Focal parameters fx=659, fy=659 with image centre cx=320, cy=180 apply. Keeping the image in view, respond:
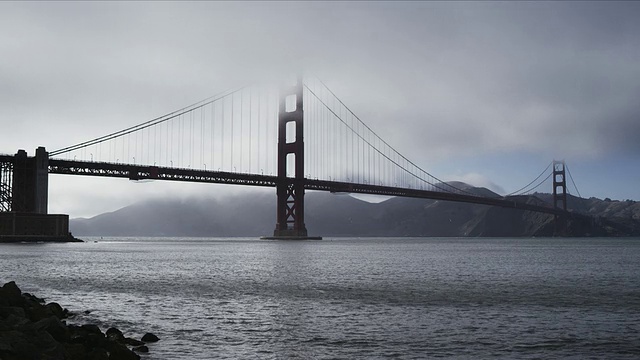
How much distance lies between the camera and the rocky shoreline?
32.6ft

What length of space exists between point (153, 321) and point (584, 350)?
1036cm

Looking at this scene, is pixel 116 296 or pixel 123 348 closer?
pixel 123 348

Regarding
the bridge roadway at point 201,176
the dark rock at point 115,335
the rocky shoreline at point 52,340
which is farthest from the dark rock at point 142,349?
the bridge roadway at point 201,176

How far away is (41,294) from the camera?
78.7 ft

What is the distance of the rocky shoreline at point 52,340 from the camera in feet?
32.6

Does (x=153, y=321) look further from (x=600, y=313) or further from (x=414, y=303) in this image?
(x=600, y=313)

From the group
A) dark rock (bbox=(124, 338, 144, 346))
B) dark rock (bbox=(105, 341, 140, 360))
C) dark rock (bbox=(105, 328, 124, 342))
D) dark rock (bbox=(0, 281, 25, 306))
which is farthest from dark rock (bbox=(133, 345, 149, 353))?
dark rock (bbox=(0, 281, 25, 306))

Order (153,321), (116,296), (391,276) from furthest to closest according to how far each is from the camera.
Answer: (391,276), (116,296), (153,321)

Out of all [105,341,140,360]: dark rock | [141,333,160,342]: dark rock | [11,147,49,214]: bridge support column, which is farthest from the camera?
[11,147,49,214]: bridge support column

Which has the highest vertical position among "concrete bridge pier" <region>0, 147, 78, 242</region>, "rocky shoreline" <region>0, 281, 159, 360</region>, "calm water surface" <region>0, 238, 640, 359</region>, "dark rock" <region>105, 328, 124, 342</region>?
"concrete bridge pier" <region>0, 147, 78, 242</region>

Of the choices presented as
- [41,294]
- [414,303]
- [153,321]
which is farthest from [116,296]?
[414,303]

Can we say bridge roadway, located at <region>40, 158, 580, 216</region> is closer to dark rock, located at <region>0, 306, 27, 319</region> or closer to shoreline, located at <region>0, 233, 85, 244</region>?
shoreline, located at <region>0, 233, 85, 244</region>

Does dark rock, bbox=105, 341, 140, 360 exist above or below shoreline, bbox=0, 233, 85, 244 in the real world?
below

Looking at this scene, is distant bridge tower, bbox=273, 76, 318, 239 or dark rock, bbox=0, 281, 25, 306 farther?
distant bridge tower, bbox=273, 76, 318, 239
